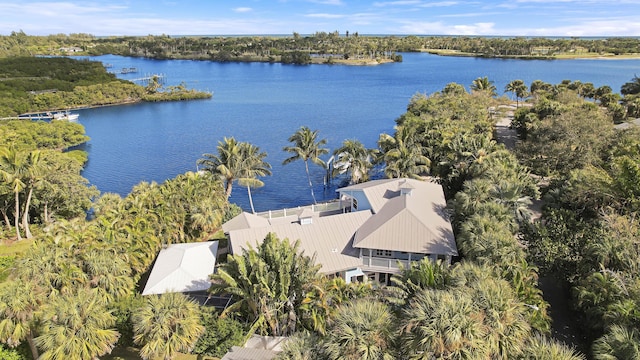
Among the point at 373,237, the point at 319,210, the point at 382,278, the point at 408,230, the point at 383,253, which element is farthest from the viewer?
the point at 319,210

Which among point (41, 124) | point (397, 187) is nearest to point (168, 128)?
point (41, 124)

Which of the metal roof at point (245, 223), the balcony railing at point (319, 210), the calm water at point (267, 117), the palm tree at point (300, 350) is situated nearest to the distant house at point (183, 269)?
the metal roof at point (245, 223)

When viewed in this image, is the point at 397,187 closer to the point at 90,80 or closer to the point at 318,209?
the point at 318,209

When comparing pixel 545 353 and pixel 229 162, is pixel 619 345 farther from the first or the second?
pixel 229 162

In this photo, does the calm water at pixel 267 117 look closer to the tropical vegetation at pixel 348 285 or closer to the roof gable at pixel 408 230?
the tropical vegetation at pixel 348 285

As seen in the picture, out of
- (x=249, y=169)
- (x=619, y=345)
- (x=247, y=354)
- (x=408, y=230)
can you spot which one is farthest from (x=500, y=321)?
(x=249, y=169)
